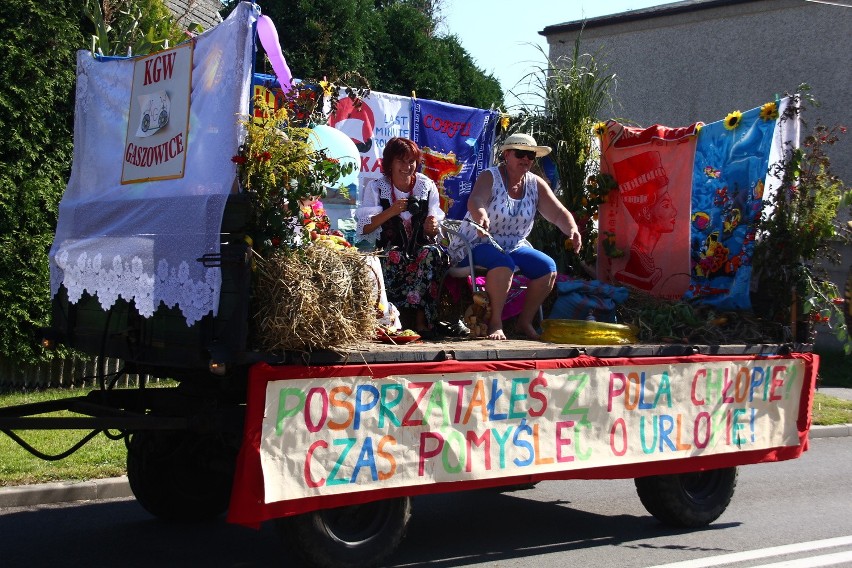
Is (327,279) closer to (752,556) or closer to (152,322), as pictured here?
(152,322)

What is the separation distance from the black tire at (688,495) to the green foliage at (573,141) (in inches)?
91.6

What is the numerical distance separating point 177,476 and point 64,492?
1.24 metres

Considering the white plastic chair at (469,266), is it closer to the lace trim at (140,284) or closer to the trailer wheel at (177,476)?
the trailer wheel at (177,476)

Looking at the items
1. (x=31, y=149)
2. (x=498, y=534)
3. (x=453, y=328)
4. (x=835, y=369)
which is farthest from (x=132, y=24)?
(x=835, y=369)

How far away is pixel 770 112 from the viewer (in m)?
7.53

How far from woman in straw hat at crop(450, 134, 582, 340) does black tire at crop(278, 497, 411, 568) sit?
1749 mm

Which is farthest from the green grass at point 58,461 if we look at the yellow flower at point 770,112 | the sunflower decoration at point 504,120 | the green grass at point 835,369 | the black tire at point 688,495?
the green grass at point 835,369

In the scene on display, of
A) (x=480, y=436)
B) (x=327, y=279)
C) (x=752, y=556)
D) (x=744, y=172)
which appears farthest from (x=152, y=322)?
(x=744, y=172)

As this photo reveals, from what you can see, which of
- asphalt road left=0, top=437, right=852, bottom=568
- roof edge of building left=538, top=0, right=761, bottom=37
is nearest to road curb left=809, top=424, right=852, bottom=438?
asphalt road left=0, top=437, right=852, bottom=568

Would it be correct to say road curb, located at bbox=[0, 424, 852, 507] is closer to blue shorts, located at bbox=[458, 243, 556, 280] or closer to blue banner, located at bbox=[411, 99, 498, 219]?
blue shorts, located at bbox=[458, 243, 556, 280]

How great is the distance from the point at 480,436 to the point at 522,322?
1.73m

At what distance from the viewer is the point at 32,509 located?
7074 mm

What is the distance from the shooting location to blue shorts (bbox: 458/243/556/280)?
699 cm

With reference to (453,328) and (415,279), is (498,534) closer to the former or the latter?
(453,328)
